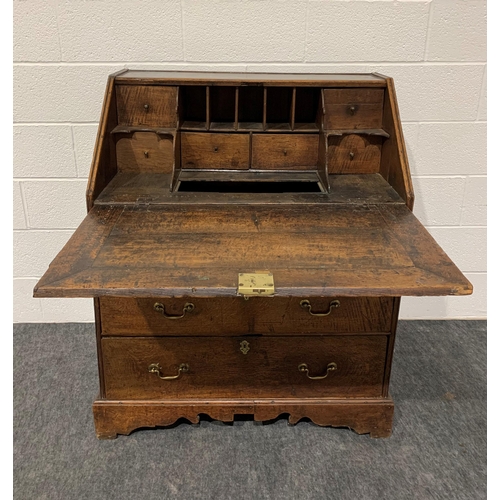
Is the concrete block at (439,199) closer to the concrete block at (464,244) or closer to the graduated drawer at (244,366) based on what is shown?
the concrete block at (464,244)

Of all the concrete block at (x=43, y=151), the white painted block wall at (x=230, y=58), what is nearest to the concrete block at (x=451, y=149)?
the white painted block wall at (x=230, y=58)

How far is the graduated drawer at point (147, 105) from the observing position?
1.90 meters

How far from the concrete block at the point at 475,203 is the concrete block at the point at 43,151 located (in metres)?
1.79

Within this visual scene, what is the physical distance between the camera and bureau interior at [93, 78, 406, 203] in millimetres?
1907

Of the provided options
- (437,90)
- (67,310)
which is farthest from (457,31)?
(67,310)

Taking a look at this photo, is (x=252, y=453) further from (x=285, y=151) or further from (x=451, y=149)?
(x=451, y=149)

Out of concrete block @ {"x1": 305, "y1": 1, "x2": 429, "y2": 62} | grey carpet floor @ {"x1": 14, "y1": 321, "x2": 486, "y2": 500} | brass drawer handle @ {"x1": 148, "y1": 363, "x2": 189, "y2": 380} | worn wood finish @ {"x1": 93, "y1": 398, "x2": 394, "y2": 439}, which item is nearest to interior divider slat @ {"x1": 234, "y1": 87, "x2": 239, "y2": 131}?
concrete block @ {"x1": 305, "y1": 1, "x2": 429, "y2": 62}

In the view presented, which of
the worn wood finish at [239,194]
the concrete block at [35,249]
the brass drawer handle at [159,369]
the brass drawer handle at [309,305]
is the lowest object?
the brass drawer handle at [159,369]

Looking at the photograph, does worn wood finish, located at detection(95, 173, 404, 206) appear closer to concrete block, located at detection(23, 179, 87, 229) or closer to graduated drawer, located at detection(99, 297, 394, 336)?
graduated drawer, located at detection(99, 297, 394, 336)

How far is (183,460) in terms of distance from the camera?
69.6 inches

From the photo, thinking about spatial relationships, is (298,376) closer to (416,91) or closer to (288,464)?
(288,464)

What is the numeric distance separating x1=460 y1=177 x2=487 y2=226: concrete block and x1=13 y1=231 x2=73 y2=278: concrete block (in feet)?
6.01

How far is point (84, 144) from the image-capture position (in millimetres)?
2242

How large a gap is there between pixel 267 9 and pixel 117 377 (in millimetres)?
1525
